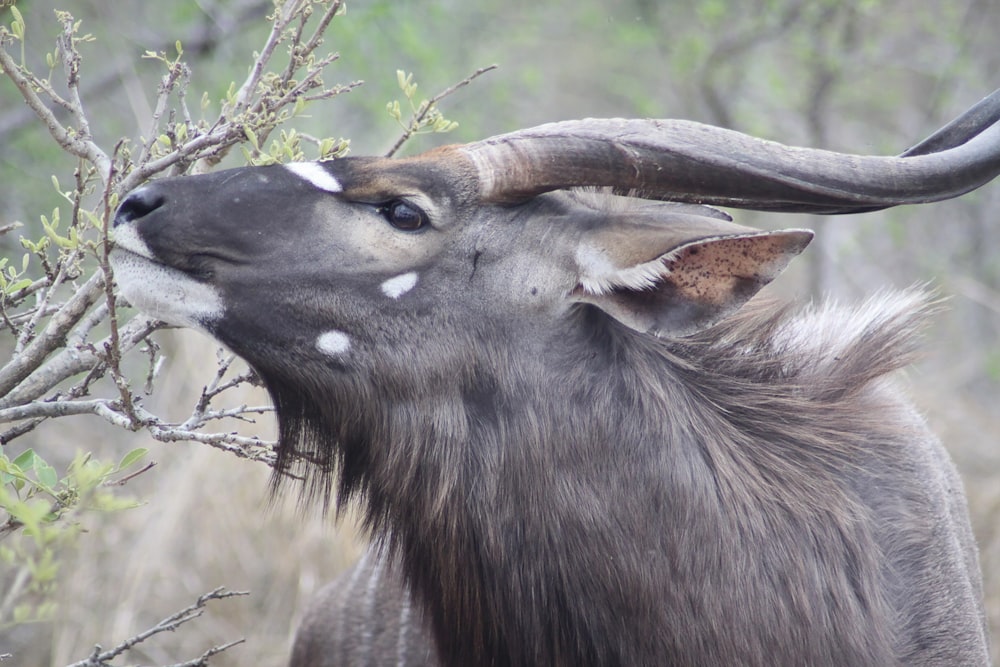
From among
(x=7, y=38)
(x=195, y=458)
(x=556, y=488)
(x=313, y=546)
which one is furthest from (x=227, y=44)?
(x=556, y=488)

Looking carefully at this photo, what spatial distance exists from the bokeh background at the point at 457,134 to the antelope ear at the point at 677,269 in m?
1.62

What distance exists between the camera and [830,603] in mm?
3453

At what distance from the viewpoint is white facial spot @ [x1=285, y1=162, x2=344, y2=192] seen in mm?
3328

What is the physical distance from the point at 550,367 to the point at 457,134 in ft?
20.3

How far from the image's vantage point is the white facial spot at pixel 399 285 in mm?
3334

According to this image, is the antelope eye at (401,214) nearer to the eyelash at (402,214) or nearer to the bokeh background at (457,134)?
the eyelash at (402,214)

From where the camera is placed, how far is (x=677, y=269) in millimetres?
3273

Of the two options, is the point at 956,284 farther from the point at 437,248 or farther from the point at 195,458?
the point at 437,248

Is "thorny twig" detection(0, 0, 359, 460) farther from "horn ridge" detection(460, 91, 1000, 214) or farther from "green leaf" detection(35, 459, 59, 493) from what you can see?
"horn ridge" detection(460, 91, 1000, 214)

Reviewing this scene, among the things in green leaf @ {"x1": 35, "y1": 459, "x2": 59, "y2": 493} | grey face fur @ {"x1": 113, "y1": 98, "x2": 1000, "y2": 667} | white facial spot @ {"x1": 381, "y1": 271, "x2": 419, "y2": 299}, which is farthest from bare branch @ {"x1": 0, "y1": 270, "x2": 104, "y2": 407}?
white facial spot @ {"x1": 381, "y1": 271, "x2": 419, "y2": 299}

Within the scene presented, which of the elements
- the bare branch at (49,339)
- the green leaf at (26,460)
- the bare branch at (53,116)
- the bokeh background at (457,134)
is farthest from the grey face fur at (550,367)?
the bokeh background at (457,134)

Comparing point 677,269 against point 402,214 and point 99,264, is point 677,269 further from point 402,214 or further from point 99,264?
point 99,264

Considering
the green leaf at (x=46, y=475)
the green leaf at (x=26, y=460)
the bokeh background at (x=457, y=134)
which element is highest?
the bokeh background at (x=457, y=134)

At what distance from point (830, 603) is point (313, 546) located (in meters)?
4.46
